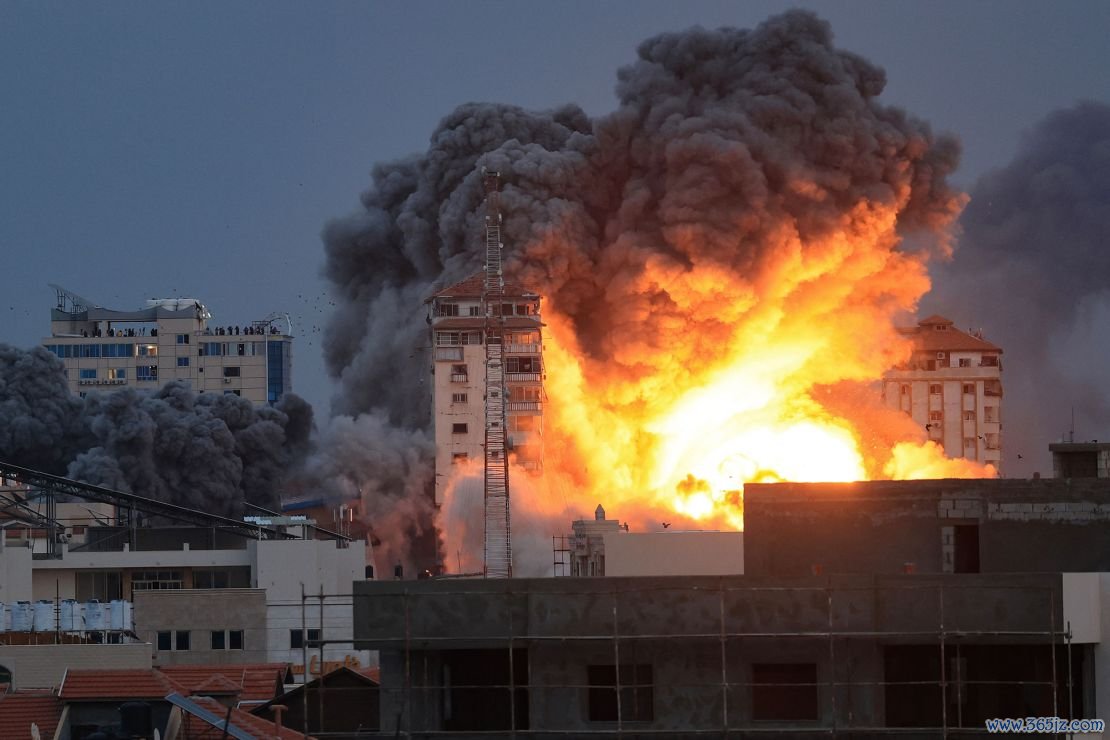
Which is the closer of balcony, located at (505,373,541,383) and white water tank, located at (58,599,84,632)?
white water tank, located at (58,599,84,632)

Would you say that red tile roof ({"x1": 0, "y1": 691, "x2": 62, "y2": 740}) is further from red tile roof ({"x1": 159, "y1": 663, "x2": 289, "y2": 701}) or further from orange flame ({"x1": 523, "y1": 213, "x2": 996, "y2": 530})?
orange flame ({"x1": 523, "y1": 213, "x2": 996, "y2": 530})

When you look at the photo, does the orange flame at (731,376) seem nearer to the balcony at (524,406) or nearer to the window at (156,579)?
the balcony at (524,406)

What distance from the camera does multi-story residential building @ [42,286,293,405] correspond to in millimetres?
171750

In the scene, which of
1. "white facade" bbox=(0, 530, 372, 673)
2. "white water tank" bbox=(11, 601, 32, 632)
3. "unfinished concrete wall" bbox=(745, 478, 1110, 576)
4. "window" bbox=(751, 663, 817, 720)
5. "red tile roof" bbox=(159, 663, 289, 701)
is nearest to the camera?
"window" bbox=(751, 663, 817, 720)

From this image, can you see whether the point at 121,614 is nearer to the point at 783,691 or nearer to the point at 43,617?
the point at 43,617

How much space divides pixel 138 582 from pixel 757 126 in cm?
3661

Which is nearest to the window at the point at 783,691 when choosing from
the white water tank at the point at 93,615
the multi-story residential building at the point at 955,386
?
the white water tank at the point at 93,615

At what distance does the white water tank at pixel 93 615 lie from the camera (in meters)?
72.8

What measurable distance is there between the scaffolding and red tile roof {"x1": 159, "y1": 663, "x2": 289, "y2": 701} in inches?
329

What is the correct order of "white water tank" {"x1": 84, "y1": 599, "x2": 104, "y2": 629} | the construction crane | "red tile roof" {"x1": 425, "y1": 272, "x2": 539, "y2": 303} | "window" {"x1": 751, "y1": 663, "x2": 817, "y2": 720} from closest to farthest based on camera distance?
"window" {"x1": 751, "y1": 663, "x2": 817, "y2": 720} < "white water tank" {"x1": 84, "y1": 599, "x2": 104, "y2": 629} < the construction crane < "red tile roof" {"x1": 425, "y1": 272, "x2": 539, "y2": 303}

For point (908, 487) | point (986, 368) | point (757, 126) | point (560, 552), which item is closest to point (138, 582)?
point (560, 552)

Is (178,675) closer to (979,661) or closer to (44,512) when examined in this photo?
(979,661)

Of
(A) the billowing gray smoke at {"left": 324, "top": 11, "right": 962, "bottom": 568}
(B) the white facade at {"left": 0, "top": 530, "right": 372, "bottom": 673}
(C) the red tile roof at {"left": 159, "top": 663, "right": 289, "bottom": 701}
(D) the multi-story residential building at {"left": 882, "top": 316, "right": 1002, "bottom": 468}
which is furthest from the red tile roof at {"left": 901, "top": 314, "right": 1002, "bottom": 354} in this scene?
(C) the red tile roof at {"left": 159, "top": 663, "right": 289, "bottom": 701}

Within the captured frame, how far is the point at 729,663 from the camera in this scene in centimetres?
4212
